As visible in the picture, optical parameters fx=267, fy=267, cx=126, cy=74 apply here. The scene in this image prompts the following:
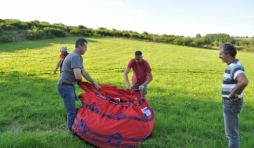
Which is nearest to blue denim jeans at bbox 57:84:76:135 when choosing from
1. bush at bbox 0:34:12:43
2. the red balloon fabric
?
the red balloon fabric

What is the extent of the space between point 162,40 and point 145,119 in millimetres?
72325

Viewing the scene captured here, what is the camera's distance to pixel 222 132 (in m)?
6.62

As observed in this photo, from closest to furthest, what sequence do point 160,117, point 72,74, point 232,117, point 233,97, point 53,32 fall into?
1. point 233,97
2. point 232,117
3. point 72,74
4. point 160,117
5. point 53,32

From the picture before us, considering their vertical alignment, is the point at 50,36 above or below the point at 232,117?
above

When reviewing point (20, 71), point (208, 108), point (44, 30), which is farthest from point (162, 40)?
point (208, 108)

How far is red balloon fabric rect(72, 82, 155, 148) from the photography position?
5250mm

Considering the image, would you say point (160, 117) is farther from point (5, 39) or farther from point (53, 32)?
point (53, 32)

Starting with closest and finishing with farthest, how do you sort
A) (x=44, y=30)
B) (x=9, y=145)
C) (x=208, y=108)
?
1. (x=9, y=145)
2. (x=208, y=108)
3. (x=44, y=30)

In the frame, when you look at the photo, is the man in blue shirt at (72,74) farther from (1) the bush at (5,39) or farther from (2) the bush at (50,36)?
(2) the bush at (50,36)

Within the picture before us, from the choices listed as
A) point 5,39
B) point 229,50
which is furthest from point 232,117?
point 5,39

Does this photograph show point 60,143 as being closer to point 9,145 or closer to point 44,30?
point 9,145

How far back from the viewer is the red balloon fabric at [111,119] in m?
5.25

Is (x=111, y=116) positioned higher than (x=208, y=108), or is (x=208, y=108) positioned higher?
(x=111, y=116)

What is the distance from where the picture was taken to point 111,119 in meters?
5.36
